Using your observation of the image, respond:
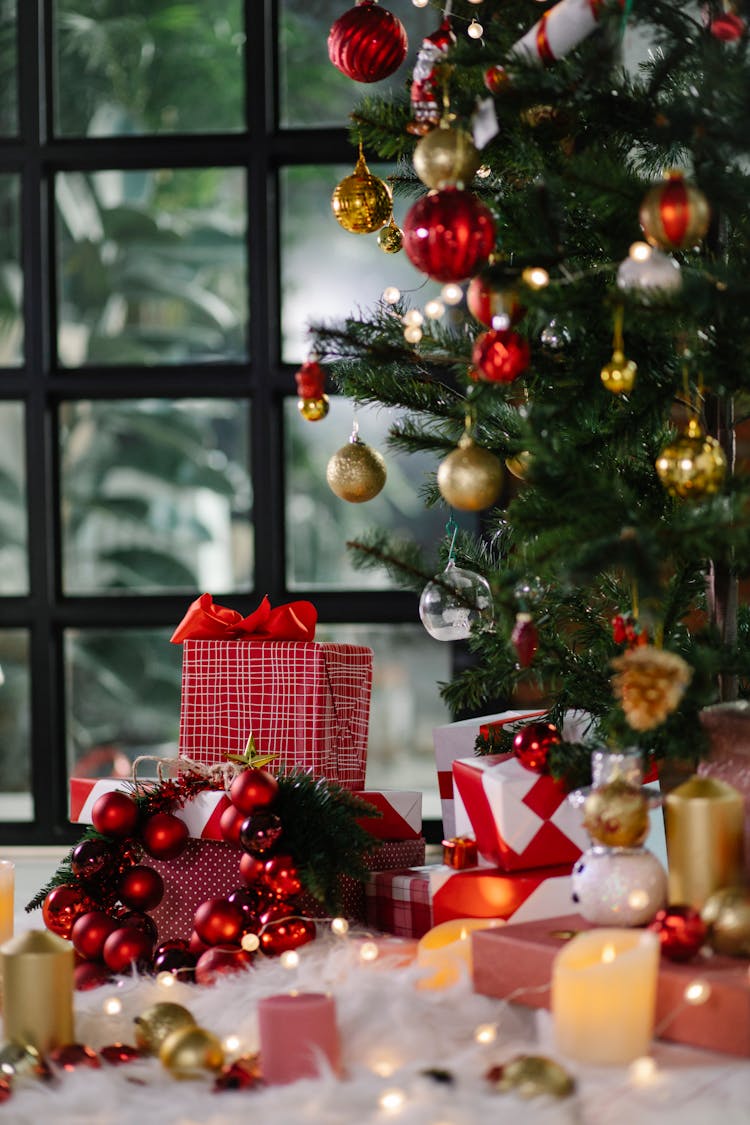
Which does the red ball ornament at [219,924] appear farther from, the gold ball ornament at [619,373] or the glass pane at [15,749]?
the glass pane at [15,749]

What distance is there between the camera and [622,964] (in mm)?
909

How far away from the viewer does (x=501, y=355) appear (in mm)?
1092

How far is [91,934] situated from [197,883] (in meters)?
0.15

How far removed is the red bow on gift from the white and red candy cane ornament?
67 centimetres

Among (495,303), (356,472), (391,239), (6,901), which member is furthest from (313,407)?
(6,901)

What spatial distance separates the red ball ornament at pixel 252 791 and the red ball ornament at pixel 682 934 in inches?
18.1

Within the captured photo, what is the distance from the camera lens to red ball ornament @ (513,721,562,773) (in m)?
1.24

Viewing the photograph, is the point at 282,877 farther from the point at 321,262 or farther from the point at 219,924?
the point at 321,262

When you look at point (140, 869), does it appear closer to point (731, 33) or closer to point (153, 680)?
point (153, 680)

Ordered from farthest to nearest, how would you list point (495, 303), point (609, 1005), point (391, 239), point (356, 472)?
1. point (391, 239)
2. point (356, 472)
3. point (495, 303)
4. point (609, 1005)

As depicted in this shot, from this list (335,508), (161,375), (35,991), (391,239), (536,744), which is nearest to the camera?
(35,991)

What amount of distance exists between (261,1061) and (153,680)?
1255mm

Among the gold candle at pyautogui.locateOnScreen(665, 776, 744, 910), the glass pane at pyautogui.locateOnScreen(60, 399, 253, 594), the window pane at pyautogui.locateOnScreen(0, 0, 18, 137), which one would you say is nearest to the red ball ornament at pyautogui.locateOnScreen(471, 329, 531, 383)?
the gold candle at pyautogui.locateOnScreen(665, 776, 744, 910)

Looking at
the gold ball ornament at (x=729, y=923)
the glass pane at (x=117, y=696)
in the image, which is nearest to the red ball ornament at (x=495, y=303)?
the gold ball ornament at (x=729, y=923)
